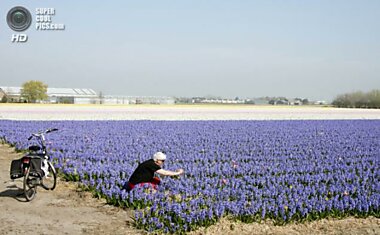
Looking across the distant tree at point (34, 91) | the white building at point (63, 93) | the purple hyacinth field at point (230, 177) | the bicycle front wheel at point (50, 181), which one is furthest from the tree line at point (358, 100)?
the bicycle front wheel at point (50, 181)

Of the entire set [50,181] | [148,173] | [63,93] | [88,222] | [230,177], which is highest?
[63,93]

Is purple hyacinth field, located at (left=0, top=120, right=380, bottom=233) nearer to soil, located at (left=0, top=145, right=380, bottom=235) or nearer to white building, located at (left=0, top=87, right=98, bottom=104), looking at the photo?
soil, located at (left=0, top=145, right=380, bottom=235)

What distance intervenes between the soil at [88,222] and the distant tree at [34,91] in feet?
314

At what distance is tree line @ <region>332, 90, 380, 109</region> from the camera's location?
97.4 meters

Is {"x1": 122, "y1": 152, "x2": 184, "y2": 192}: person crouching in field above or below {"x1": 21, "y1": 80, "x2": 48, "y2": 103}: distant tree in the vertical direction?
below

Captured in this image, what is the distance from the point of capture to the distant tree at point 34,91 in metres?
102

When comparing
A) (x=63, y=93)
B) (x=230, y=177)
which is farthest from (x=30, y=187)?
(x=63, y=93)

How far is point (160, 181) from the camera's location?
34.3 ft

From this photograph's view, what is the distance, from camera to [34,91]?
4094 inches

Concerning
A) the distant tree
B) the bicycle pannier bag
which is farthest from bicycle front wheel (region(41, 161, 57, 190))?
the distant tree

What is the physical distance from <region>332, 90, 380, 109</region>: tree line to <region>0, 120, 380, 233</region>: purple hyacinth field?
81739 mm

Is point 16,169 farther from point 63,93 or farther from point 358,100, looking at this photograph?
point 63,93

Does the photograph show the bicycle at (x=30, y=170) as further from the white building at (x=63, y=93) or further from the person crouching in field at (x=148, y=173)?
the white building at (x=63, y=93)

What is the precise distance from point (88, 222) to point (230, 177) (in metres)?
4.52
